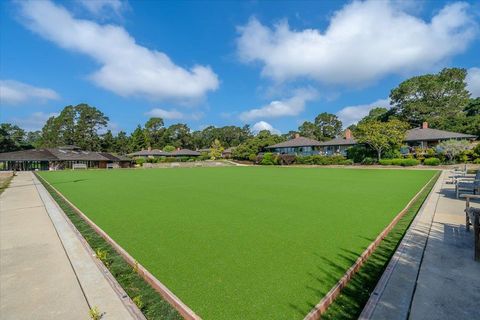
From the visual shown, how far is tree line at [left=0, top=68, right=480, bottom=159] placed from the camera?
46.4m

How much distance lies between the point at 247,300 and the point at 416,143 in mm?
45036

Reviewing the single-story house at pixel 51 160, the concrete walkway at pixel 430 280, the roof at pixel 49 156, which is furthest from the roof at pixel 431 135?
the roof at pixel 49 156

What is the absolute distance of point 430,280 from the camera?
11.6 feet

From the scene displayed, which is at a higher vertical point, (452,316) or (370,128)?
(370,128)

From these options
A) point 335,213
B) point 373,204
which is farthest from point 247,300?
point 373,204

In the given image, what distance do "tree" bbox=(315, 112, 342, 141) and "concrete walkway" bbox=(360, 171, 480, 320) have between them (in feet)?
253

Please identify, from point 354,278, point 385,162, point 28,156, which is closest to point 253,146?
point 385,162

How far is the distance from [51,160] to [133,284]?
53.5m

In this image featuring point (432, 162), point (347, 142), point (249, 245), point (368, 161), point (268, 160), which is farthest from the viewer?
point (268, 160)

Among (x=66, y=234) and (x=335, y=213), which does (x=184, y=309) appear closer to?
(x=66, y=234)

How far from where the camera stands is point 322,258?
4.53 meters

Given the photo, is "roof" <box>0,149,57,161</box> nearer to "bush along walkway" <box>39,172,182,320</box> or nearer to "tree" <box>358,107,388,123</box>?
"bush along walkway" <box>39,172,182,320</box>

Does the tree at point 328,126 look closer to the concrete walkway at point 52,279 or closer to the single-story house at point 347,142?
the single-story house at point 347,142

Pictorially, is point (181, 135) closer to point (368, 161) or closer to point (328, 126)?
point (328, 126)
